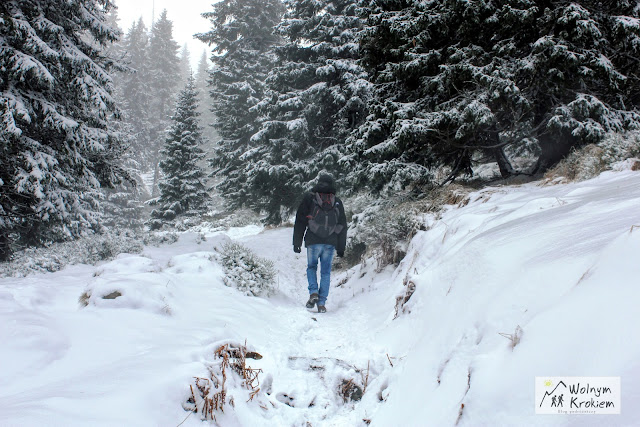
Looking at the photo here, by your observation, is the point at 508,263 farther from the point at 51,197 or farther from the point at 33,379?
the point at 51,197

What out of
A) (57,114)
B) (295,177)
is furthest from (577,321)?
(295,177)

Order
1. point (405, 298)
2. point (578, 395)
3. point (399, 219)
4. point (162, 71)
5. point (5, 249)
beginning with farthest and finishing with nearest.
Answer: point (162, 71) < point (5, 249) < point (399, 219) < point (405, 298) < point (578, 395)

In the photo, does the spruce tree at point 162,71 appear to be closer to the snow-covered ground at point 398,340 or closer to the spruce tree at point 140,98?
the spruce tree at point 140,98

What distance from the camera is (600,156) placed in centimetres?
528

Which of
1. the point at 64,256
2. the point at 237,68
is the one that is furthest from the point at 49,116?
the point at 237,68

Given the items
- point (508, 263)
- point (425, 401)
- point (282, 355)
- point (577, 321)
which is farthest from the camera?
point (282, 355)

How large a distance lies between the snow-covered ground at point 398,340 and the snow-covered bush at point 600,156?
88 centimetres

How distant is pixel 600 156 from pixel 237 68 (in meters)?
20.5

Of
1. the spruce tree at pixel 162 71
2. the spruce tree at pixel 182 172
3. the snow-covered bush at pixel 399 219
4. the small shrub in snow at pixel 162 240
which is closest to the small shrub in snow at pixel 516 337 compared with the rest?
the snow-covered bush at pixel 399 219

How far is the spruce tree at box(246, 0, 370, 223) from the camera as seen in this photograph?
12.8 meters

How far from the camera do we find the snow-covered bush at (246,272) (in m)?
5.57

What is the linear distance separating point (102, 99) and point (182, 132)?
12.1 m

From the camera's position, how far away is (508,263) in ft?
7.99

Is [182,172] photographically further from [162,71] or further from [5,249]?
[162,71]
